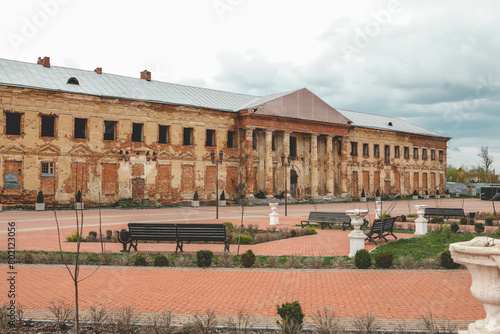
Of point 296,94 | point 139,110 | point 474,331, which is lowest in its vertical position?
point 474,331

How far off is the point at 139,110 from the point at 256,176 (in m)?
12.7

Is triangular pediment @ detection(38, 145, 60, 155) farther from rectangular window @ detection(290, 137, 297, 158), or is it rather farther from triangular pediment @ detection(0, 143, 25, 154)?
rectangular window @ detection(290, 137, 297, 158)

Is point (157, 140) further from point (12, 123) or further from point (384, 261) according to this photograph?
point (384, 261)

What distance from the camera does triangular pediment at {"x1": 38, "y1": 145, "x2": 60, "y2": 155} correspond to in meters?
28.6

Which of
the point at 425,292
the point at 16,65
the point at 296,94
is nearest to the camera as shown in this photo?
the point at 425,292

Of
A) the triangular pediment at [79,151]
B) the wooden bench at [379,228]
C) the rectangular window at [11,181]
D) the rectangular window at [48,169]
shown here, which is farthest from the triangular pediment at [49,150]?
the wooden bench at [379,228]

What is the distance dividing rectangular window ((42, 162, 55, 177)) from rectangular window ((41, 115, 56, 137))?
2.16 metres

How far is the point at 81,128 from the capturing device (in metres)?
31.0

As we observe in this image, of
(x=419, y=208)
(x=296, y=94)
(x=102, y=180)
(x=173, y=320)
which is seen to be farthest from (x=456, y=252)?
(x=296, y=94)

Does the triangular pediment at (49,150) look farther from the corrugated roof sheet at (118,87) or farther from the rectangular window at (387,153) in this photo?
the rectangular window at (387,153)

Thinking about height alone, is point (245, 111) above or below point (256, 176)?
above

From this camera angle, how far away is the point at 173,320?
5.75m

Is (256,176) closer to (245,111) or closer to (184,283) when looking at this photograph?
(245,111)

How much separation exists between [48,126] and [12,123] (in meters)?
2.29
